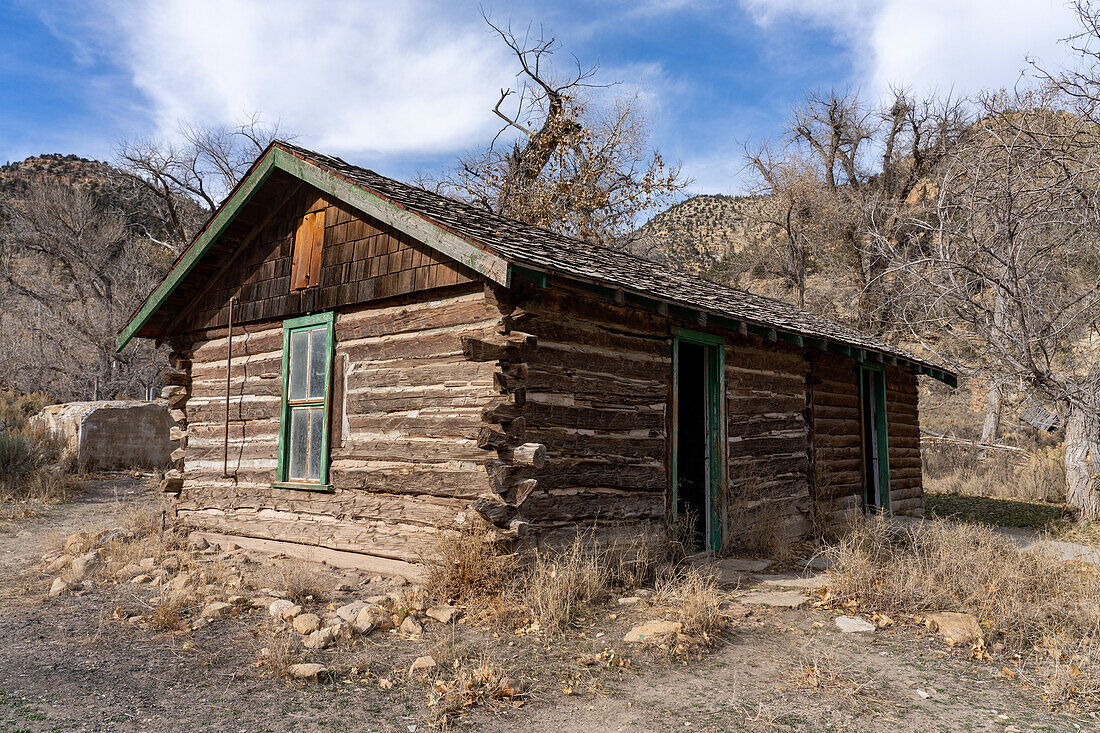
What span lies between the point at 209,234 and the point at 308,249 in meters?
1.47

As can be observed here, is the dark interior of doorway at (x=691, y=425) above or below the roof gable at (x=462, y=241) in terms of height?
below

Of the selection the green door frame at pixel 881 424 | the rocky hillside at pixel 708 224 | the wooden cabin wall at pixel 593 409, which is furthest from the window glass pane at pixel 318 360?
the rocky hillside at pixel 708 224

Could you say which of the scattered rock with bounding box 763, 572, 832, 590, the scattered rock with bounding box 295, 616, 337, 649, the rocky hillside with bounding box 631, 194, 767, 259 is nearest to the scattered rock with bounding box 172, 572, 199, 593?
the scattered rock with bounding box 295, 616, 337, 649

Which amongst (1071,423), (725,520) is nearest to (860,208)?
(1071,423)

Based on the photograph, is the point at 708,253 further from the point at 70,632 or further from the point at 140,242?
the point at 70,632

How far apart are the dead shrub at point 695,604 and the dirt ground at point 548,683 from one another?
18 cm

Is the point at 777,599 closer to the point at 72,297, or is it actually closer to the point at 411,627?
the point at 411,627

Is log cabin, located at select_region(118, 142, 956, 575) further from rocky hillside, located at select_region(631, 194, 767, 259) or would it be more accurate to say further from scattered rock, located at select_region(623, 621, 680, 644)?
rocky hillside, located at select_region(631, 194, 767, 259)

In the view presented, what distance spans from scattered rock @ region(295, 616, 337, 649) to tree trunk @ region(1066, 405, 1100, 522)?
12.2m

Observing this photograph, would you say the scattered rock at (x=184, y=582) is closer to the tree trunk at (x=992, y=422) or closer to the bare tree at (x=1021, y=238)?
the bare tree at (x=1021, y=238)

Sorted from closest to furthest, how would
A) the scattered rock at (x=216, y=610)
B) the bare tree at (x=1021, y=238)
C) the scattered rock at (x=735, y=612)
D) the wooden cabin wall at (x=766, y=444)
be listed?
Result: the scattered rock at (x=735, y=612), the scattered rock at (x=216, y=610), the bare tree at (x=1021, y=238), the wooden cabin wall at (x=766, y=444)

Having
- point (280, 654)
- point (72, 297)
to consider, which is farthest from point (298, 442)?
point (72, 297)

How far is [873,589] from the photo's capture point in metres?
6.14

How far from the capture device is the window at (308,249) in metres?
8.35
